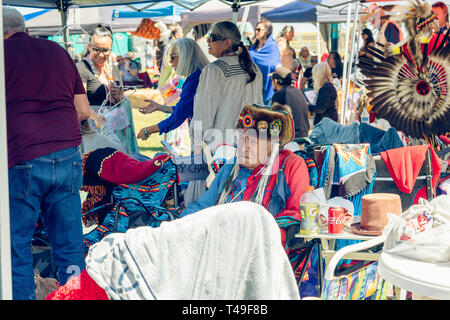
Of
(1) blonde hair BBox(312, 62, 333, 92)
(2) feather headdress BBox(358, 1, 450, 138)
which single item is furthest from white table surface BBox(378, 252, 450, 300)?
(1) blonde hair BBox(312, 62, 333, 92)

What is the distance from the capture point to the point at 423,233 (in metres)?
2.15

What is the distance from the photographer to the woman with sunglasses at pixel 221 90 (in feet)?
12.9

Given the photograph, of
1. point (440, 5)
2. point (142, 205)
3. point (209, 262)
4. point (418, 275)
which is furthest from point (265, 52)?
point (209, 262)

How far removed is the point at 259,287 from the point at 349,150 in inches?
80.6

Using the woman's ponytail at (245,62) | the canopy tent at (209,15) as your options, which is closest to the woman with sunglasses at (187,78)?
the woman's ponytail at (245,62)

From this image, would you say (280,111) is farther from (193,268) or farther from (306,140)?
(193,268)

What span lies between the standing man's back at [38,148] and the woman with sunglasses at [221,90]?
1.23 m

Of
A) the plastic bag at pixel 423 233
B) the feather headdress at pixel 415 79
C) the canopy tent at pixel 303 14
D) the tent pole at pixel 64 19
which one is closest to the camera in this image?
the plastic bag at pixel 423 233

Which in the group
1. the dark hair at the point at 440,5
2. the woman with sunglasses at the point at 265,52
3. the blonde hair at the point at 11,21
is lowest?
the woman with sunglasses at the point at 265,52

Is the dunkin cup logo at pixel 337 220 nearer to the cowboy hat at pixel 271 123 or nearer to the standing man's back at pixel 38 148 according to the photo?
the cowboy hat at pixel 271 123

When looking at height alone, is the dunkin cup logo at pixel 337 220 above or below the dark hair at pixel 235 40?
below

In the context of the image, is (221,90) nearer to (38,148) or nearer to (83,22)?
(38,148)
